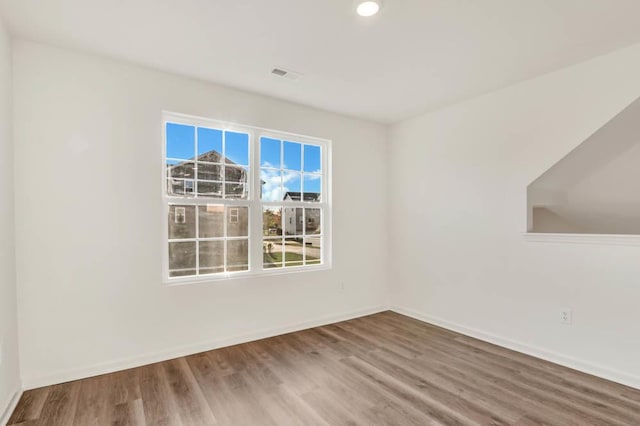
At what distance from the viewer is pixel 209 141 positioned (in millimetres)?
3191

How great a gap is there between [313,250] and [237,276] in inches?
39.5

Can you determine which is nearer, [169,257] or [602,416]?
[602,416]

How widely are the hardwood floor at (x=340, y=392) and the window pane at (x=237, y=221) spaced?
1099 mm

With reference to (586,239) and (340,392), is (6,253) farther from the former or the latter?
(586,239)

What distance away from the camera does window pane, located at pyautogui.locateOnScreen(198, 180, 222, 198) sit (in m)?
3.13

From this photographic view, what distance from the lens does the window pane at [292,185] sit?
369cm

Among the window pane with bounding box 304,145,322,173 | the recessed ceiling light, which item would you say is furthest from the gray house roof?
the recessed ceiling light

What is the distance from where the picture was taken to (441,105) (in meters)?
3.66

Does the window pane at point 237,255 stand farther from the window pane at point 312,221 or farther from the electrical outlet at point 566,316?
the electrical outlet at point 566,316

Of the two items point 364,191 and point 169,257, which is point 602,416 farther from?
point 169,257

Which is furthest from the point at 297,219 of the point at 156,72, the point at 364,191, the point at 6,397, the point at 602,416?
the point at 602,416

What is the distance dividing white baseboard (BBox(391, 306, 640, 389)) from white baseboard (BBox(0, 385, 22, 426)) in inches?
145

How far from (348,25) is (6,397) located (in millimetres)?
3175

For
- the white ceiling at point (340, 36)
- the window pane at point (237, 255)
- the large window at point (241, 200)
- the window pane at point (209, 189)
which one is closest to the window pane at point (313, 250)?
the large window at point (241, 200)
